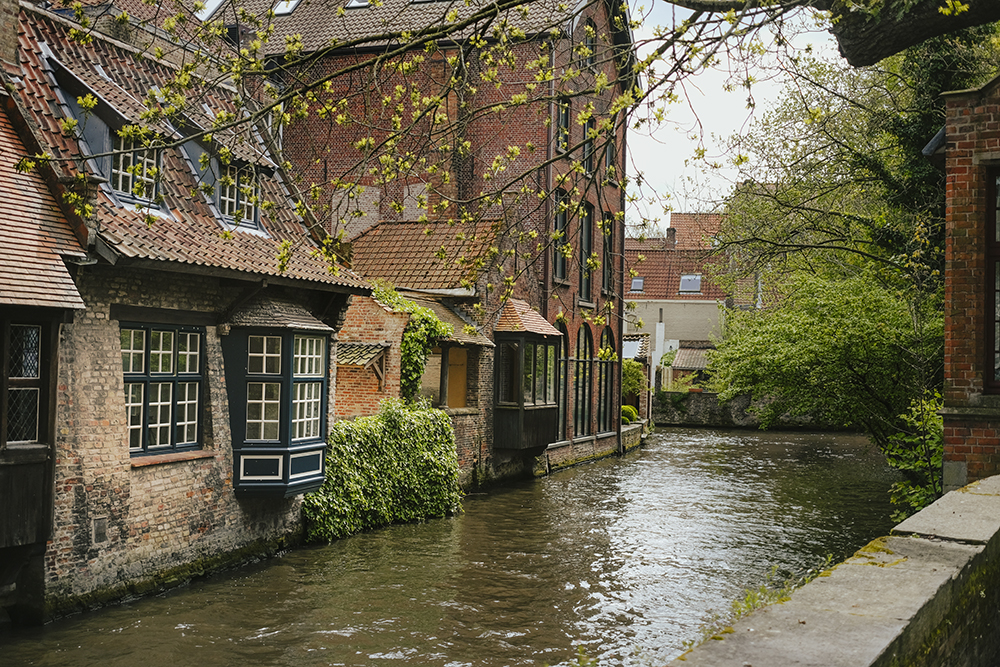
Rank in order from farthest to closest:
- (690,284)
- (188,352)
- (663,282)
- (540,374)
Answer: (663,282), (690,284), (540,374), (188,352)

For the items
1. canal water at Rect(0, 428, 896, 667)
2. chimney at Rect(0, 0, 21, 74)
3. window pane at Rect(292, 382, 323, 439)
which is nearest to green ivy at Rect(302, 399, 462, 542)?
canal water at Rect(0, 428, 896, 667)

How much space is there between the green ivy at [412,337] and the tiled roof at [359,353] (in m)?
0.43

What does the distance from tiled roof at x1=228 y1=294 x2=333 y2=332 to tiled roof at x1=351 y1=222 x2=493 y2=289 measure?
22.2ft

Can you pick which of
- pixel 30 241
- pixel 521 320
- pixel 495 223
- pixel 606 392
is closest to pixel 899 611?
pixel 30 241

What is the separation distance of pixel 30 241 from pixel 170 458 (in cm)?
320

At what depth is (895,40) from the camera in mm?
7730

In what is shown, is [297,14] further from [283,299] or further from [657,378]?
[657,378]

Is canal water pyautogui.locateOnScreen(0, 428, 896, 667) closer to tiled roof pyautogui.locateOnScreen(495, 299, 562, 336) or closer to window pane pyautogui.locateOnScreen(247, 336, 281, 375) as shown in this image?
window pane pyautogui.locateOnScreen(247, 336, 281, 375)

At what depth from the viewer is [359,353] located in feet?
55.7

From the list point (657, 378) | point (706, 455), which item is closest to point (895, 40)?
point (706, 455)

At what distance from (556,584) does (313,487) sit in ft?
12.1

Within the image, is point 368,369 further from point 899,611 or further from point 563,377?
point 899,611

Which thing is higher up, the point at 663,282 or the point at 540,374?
the point at 663,282

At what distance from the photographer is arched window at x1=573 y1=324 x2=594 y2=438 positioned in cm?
2584
